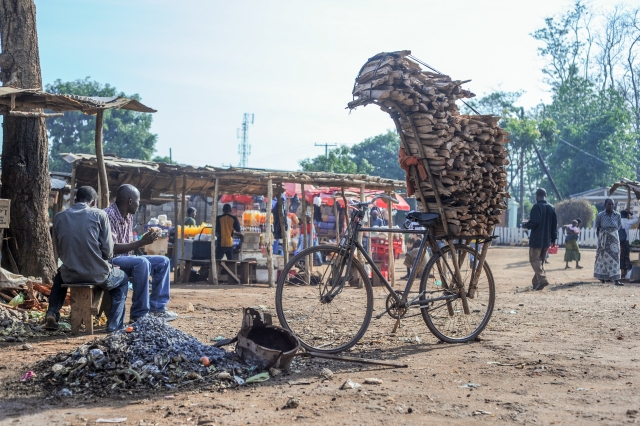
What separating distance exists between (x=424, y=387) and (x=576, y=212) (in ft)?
111

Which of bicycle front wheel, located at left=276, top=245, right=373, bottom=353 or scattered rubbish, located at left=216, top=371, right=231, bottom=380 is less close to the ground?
bicycle front wheel, located at left=276, top=245, right=373, bottom=353

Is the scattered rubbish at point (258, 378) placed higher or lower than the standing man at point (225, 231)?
lower

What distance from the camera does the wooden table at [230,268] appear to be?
14.8 m

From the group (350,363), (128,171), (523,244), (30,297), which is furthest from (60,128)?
(350,363)

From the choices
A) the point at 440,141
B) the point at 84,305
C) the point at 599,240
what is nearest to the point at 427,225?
the point at 440,141

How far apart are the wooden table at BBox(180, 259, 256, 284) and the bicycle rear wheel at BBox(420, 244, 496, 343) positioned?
8.50 metres

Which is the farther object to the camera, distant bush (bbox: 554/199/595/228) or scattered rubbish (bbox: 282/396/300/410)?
distant bush (bbox: 554/199/595/228)

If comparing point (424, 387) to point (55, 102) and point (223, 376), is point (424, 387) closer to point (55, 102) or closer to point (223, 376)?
point (223, 376)

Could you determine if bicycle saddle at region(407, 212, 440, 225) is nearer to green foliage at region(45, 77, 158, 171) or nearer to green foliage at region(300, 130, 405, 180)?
green foliage at region(45, 77, 158, 171)

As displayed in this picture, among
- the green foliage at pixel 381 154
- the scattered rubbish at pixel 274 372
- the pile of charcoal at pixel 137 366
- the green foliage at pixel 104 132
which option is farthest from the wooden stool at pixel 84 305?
the green foliage at pixel 381 154

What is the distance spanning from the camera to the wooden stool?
21.3 ft

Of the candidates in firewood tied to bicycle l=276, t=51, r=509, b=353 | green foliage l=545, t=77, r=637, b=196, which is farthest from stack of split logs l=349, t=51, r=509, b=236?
green foliage l=545, t=77, r=637, b=196

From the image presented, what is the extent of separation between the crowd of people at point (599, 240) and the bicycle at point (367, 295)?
259 inches

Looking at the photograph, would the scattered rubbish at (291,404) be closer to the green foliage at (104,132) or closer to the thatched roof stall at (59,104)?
the thatched roof stall at (59,104)
